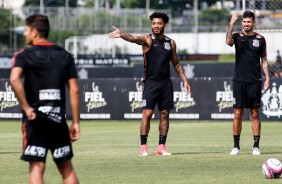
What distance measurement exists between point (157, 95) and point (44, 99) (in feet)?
20.3

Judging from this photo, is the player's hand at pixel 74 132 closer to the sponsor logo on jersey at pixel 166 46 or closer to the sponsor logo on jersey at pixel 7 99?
the sponsor logo on jersey at pixel 166 46

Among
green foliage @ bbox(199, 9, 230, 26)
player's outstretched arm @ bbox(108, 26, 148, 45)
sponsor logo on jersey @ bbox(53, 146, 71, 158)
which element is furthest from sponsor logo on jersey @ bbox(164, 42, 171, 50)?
green foliage @ bbox(199, 9, 230, 26)

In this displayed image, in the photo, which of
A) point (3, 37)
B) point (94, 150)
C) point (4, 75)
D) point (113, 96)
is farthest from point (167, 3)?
point (94, 150)

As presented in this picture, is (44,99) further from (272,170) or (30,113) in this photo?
(272,170)

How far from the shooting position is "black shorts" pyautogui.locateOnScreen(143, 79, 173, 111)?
1545cm

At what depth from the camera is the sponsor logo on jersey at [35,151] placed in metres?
9.36

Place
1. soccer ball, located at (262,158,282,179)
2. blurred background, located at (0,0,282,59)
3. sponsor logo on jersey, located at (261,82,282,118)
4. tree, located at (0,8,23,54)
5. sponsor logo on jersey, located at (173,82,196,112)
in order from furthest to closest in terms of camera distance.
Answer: tree, located at (0,8,23,54) < blurred background, located at (0,0,282,59) < sponsor logo on jersey, located at (173,82,196,112) < sponsor logo on jersey, located at (261,82,282,118) < soccer ball, located at (262,158,282,179)

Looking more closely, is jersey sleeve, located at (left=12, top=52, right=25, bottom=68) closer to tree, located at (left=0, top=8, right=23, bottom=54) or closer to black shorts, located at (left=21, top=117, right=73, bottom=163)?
black shorts, located at (left=21, top=117, right=73, bottom=163)

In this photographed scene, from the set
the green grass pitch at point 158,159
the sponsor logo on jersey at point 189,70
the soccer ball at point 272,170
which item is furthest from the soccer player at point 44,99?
the sponsor logo on jersey at point 189,70

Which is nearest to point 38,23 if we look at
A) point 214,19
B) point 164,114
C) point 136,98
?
point 164,114

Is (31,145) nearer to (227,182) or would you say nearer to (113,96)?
(227,182)

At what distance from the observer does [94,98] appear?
26609 millimetres

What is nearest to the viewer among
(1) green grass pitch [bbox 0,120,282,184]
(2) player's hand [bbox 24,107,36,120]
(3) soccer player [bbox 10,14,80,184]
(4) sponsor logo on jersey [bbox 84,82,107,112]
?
(2) player's hand [bbox 24,107,36,120]

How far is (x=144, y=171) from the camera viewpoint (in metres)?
13.1
